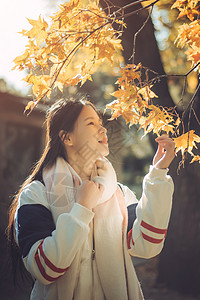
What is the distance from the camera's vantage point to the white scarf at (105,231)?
4.91 ft

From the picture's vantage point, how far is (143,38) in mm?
2773

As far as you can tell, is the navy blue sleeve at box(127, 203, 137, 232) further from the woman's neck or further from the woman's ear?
the woman's ear

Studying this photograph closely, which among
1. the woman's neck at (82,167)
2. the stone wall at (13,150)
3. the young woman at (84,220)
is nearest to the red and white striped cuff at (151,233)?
the young woman at (84,220)

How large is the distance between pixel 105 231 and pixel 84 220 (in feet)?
0.66

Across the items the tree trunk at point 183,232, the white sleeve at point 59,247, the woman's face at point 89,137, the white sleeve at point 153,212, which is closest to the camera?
the white sleeve at point 59,247

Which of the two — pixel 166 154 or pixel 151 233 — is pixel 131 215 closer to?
pixel 151 233

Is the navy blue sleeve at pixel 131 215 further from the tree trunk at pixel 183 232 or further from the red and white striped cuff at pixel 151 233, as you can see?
the tree trunk at pixel 183 232

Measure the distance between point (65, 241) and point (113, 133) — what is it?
5.95 feet

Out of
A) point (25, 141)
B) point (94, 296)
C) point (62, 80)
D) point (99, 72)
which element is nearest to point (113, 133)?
point (62, 80)

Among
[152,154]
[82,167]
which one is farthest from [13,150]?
[82,167]

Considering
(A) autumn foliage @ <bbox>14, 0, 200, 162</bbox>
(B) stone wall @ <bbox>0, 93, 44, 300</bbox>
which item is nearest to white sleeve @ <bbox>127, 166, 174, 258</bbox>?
(A) autumn foliage @ <bbox>14, 0, 200, 162</bbox>

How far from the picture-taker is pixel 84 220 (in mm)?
1384

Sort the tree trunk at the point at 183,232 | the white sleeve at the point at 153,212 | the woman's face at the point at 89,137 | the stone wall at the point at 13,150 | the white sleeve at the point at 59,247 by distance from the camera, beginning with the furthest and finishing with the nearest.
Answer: the stone wall at the point at 13,150 < the tree trunk at the point at 183,232 < the woman's face at the point at 89,137 < the white sleeve at the point at 153,212 < the white sleeve at the point at 59,247

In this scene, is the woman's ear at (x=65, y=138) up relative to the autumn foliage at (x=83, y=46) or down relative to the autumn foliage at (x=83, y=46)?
down
